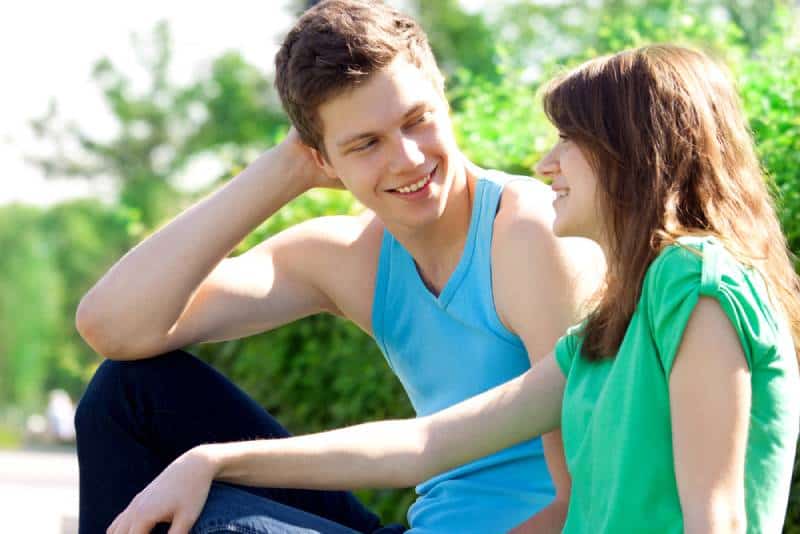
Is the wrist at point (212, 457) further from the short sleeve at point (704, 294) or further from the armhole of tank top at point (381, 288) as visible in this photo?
the short sleeve at point (704, 294)

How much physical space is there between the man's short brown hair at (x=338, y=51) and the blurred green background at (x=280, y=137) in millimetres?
347

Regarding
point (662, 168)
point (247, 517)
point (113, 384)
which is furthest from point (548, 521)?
point (113, 384)

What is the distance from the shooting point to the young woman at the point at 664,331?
2.00 meters

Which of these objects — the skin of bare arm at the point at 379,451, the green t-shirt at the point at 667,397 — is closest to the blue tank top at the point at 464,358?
the skin of bare arm at the point at 379,451

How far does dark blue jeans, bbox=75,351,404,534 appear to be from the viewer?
294cm

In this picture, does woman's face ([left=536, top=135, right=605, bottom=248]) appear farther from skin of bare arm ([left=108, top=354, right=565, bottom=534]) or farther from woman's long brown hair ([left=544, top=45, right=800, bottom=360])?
skin of bare arm ([left=108, top=354, right=565, bottom=534])

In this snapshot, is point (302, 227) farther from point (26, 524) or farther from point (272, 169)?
point (26, 524)

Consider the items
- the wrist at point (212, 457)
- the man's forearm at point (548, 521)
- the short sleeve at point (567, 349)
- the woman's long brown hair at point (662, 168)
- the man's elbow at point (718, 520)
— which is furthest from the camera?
the man's forearm at point (548, 521)

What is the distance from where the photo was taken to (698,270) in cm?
204

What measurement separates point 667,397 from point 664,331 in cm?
11

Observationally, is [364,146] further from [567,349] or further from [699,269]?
[699,269]

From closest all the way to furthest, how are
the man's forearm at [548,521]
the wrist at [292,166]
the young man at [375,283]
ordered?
the man's forearm at [548,521] < the young man at [375,283] < the wrist at [292,166]

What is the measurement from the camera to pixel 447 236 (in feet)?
10.1

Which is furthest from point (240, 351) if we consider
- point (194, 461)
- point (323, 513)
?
point (194, 461)
